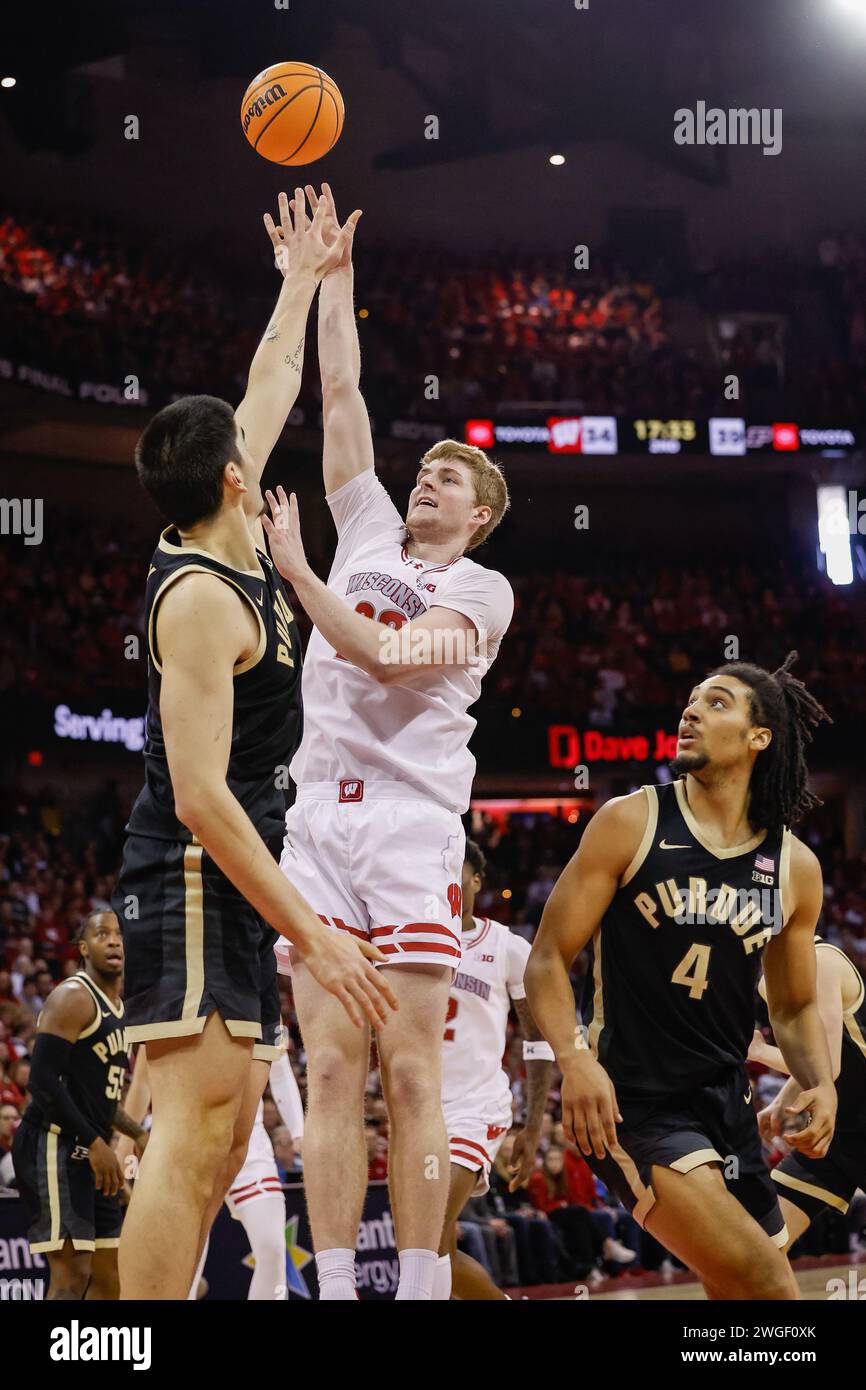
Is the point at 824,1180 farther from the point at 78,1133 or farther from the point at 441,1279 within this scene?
the point at 78,1133

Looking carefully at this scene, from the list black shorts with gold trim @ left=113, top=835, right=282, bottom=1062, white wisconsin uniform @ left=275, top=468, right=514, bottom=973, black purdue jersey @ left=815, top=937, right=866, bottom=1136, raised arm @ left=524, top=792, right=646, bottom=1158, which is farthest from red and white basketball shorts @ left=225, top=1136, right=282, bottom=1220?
black shorts with gold trim @ left=113, top=835, right=282, bottom=1062

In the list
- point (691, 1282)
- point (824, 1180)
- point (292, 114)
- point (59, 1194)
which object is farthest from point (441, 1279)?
point (691, 1282)

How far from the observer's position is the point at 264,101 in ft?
19.8

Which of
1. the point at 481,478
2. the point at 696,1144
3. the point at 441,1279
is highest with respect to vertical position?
the point at 481,478

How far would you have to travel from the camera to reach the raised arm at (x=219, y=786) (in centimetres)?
338

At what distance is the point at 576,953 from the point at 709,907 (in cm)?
44

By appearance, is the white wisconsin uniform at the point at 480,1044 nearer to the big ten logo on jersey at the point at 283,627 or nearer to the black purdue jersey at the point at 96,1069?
the black purdue jersey at the point at 96,1069

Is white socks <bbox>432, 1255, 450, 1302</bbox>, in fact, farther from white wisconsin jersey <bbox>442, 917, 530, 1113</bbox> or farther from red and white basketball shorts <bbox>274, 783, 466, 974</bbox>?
white wisconsin jersey <bbox>442, 917, 530, 1113</bbox>

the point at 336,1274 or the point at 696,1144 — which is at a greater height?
the point at 696,1144

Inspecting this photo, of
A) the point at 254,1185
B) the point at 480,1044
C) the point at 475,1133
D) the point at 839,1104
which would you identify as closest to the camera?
the point at 839,1104

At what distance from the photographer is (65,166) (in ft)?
75.4

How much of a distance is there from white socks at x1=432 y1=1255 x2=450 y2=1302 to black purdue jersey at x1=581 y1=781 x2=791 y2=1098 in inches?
28.1

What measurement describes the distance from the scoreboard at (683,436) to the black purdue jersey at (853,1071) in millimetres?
17239

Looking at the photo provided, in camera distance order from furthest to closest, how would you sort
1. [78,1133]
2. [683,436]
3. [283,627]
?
1. [683,436]
2. [78,1133]
3. [283,627]
